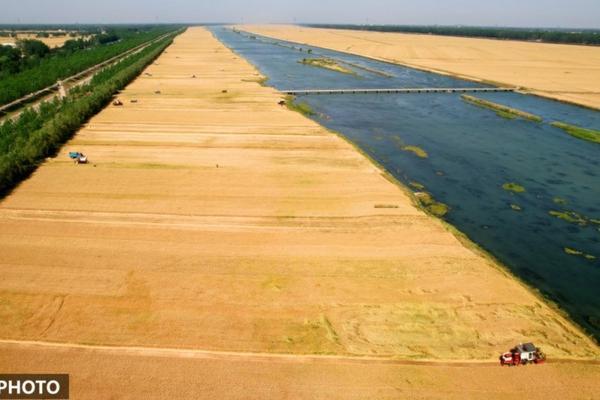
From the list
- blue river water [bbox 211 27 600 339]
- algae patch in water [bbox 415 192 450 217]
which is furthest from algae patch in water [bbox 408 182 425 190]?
algae patch in water [bbox 415 192 450 217]

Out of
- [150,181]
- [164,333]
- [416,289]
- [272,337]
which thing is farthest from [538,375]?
[150,181]

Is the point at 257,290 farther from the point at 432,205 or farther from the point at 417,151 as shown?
the point at 417,151

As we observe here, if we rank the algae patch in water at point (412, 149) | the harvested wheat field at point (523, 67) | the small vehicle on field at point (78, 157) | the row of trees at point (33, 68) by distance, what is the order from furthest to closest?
the harvested wheat field at point (523, 67) → the row of trees at point (33, 68) → the algae patch in water at point (412, 149) → the small vehicle on field at point (78, 157)

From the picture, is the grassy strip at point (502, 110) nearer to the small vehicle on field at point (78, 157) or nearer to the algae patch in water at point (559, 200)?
the algae patch in water at point (559, 200)

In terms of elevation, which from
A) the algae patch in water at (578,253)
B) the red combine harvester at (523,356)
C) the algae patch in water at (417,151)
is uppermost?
the algae patch in water at (417,151)

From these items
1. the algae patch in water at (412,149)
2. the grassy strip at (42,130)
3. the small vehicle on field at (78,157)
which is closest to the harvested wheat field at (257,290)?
the small vehicle on field at (78,157)

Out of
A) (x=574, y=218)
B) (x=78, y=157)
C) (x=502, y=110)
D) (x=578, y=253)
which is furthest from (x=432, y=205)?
(x=502, y=110)
